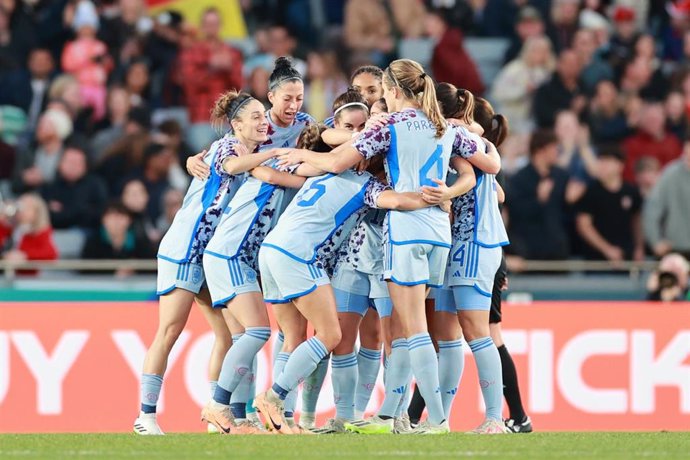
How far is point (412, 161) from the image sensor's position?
10.1 meters

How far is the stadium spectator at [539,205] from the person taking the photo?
635 inches

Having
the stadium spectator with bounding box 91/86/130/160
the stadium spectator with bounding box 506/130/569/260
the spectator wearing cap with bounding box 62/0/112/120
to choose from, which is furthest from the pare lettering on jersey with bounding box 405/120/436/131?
the spectator wearing cap with bounding box 62/0/112/120

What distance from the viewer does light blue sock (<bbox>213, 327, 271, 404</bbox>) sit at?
1040 cm

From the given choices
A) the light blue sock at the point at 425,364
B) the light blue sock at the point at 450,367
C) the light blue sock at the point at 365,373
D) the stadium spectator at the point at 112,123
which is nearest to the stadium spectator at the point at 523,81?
the stadium spectator at the point at 112,123

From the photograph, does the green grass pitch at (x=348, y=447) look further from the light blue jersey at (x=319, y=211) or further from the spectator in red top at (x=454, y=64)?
the spectator in red top at (x=454, y=64)

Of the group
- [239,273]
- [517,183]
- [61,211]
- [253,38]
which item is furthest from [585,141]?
[239,273]

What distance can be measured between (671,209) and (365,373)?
6.44m

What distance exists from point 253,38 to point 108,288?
5.25m

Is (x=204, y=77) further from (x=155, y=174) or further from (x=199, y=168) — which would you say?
(x=199, y=168)

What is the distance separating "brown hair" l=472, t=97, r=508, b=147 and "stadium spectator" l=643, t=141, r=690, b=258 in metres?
5.47

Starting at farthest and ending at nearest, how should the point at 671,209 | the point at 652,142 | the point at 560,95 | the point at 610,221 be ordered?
the point at 560,95
the point at 652,142
the point at 610,221
the point at 671,209

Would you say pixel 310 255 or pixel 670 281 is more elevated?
pixel 310 255

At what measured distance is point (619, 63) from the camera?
1872cm

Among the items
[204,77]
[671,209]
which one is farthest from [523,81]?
[204,77]
